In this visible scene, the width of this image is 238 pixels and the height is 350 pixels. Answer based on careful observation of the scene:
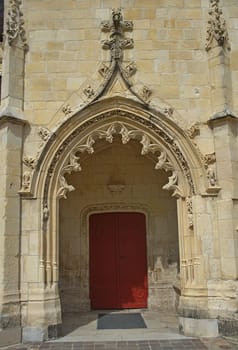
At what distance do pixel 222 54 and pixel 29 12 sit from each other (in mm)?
3205

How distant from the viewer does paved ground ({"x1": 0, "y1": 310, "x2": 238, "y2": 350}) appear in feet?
17.8

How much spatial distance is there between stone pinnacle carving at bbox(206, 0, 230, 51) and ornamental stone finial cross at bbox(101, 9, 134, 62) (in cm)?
126

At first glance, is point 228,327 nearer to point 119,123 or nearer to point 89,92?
point 119,123

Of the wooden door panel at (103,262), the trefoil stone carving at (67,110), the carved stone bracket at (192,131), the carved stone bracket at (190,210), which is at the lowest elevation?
the wooden door panel at (103,262)

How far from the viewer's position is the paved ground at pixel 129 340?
5438 millimetres

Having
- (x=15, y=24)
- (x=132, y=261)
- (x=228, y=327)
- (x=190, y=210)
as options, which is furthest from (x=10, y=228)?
(x=228, y=327)

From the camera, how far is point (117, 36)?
21.8ft

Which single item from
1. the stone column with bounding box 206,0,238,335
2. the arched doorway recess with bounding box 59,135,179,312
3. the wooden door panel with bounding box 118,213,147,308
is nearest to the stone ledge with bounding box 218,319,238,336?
the stone column with bounding box 206,0,238,335

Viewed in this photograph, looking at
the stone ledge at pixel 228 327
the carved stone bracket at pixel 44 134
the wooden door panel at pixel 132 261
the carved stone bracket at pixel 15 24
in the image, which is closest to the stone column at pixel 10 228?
the carved stone bracket at pixel 44 134

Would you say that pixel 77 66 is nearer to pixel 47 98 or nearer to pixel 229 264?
pixel 47 98

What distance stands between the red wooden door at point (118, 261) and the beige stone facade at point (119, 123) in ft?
5.24

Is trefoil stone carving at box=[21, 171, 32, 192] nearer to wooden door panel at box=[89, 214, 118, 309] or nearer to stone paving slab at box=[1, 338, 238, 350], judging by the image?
stone paving slab at box=[1, 338, 238, 350]

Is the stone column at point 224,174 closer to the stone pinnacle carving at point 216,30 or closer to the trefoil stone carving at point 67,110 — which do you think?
the stone pinnacle carving at point 216,30

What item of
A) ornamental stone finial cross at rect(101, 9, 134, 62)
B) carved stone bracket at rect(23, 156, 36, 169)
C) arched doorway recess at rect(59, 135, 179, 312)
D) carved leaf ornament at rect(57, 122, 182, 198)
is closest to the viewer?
carved stone bracket at rect(23, 156, 36, 169)
